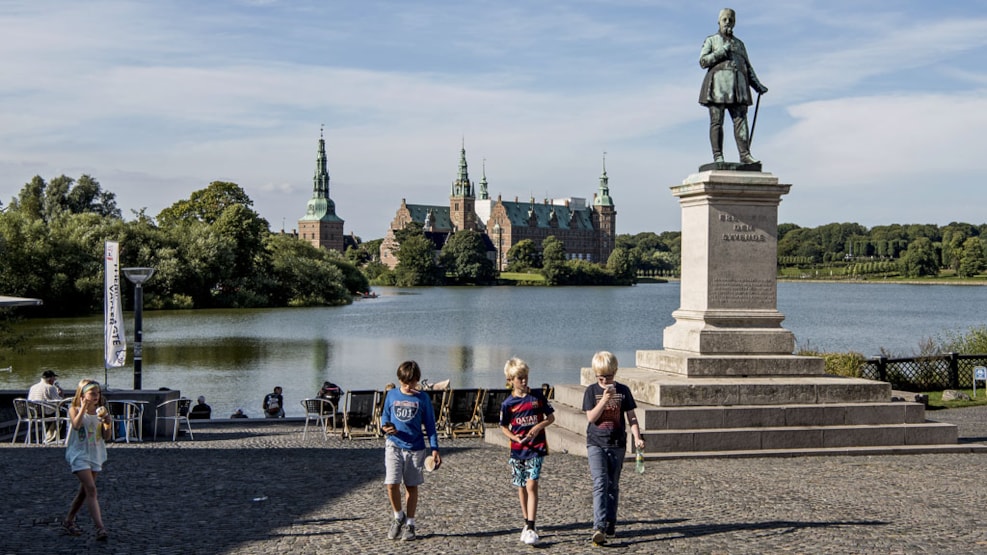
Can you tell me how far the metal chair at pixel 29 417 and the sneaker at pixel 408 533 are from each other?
25.7 ft

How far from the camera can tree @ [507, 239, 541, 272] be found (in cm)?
16412

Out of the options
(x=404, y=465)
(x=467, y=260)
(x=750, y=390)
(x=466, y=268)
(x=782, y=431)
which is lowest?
(x=782, y=431)

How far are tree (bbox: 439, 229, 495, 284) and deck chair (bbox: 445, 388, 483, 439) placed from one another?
128 meters

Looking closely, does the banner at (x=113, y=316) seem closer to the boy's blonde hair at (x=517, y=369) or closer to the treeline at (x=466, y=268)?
the boy's blonde hair at (x=517, y=369)

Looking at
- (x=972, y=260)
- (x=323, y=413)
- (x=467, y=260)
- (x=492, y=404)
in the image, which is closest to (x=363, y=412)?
(x=323, y=413)

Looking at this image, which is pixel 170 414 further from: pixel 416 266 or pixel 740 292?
pixel 416 266

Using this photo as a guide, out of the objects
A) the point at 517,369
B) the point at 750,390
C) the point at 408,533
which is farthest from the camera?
the point at 750,390

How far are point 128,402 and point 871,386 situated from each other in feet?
31.1

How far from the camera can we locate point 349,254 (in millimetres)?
160625

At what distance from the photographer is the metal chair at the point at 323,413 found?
566 inches

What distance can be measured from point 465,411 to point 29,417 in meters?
5.94

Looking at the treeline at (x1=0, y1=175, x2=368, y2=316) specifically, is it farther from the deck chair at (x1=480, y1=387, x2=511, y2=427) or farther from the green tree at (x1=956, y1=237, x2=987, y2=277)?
the green tree at (x1=956, y1=237, x2=987, y2=277)

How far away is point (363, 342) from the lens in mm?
45156

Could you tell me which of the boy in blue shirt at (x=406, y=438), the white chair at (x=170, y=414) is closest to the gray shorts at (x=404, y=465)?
the boy in blue shirt at (x=406, y=438)
